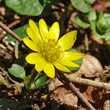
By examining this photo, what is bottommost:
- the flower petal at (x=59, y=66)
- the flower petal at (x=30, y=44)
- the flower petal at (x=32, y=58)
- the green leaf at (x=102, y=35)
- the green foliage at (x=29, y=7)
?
the green leaf at (x=102, y=35)

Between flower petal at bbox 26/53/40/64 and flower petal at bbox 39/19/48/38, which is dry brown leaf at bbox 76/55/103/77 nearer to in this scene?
flower petal at bbox 39/19/48/38

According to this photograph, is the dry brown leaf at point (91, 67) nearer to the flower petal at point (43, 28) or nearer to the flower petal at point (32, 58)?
the flower petal at point (43, 28)

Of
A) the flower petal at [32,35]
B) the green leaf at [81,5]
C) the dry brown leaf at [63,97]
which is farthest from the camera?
the green leaf at [81,5]

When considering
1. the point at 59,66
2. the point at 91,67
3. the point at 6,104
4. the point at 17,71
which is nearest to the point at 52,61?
the point at 59,66

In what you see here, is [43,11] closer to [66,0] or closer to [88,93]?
[66,0]

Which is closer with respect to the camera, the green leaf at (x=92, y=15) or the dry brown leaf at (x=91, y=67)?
the dry brown leaf at (x=91, y=67)

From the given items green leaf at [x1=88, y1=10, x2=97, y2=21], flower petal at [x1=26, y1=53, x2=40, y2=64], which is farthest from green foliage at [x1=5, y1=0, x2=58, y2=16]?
flower petal at [x1=26, y1=53, x2=40, y2=64]

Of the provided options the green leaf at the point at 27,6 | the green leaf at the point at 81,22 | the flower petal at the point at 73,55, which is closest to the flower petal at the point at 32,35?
the flower petal at the point at 73,55

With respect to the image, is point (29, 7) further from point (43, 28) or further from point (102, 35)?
point (102, 35)
